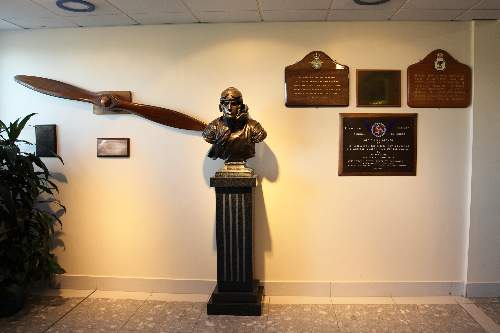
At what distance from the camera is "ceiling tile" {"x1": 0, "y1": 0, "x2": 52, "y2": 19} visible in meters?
2.30

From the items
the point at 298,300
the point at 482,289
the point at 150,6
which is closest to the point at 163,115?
the point at 150,6

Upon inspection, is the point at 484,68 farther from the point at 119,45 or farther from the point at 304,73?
the point at 119,45

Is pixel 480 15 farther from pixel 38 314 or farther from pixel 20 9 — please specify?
pixel 38 314

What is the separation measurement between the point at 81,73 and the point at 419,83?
2735 mm

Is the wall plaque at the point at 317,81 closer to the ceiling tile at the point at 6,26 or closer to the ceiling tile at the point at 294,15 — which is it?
the ceiling tile at the point at 294,15

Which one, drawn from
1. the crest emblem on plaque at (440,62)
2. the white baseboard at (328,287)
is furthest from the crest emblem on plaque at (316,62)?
the white baseboard at (328,287)

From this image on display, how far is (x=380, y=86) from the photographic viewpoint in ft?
8.55

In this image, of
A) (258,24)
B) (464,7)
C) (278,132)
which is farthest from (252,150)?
(464,7)

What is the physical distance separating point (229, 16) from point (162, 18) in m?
0.52

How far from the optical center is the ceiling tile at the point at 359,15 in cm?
242

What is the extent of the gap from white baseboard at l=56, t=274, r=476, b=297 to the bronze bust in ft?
3.52

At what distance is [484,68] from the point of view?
8.39ft

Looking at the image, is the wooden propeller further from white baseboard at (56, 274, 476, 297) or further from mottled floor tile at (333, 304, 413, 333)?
mottled floor tile at (333, 304, 413, 333)

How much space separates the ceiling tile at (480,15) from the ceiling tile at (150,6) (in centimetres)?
206
